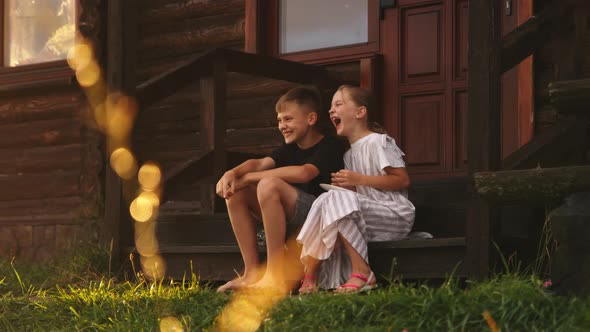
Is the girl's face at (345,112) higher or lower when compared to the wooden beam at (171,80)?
lower

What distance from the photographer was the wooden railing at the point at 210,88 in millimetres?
7422

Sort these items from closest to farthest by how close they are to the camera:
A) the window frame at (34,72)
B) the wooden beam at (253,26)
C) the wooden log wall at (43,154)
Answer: the wooden beam at (253,26)
the wooden log wall at (43,154)
the window frame at (34,72)

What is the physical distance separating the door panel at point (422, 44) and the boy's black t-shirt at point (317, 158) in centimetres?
184

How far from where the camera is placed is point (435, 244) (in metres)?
5.71

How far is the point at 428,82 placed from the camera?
7.86 metres

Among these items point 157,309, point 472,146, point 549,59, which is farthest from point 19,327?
point 549,59

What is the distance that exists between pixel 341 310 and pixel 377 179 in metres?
1.35

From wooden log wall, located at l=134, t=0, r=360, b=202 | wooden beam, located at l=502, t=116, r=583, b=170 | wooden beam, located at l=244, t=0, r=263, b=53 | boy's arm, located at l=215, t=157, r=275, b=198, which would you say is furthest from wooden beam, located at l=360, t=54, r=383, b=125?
boy's arm, located at l=215, t=157, r=275, b=198

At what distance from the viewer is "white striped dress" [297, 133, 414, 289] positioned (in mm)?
5645

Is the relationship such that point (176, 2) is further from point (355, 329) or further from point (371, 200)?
point (355, 329)

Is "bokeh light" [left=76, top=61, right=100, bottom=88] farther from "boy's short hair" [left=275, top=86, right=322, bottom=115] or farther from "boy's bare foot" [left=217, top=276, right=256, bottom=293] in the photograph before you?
"boy's bare foot" [left=217, top=276, right=256, bottom=293]

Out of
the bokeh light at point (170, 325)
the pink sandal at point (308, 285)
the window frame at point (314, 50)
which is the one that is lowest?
the bokeh light at point (170, 325)

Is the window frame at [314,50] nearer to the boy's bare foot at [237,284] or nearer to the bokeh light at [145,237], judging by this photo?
the bokeh light at [145,237]

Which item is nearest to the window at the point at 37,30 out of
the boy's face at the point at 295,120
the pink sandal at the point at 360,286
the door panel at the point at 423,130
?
the door panel at the point at 423,130
